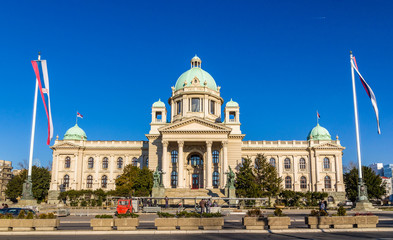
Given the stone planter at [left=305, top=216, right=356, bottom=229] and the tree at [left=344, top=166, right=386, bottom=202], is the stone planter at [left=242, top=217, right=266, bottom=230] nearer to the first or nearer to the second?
the stone planter at [left=305, top=216, right=356, bottom=229]

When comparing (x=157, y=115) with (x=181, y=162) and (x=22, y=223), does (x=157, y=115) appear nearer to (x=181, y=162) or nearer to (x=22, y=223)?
(x=181, y=162)

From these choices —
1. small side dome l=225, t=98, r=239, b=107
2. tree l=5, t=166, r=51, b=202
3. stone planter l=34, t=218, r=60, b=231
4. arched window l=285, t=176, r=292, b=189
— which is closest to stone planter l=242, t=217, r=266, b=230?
stone planter l=34, t=218, r=60, b=231

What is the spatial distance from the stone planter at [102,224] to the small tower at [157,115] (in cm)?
5134

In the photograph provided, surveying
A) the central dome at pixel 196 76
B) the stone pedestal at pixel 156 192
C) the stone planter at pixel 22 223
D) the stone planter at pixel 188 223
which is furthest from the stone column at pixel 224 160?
the stone planter at pixel 22 223

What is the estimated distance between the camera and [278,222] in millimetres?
21672

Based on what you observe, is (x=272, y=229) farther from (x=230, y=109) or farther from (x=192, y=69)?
(x=192, y=69)

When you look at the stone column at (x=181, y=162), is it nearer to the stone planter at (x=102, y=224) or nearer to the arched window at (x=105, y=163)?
the arched window at (x=105, y=163)

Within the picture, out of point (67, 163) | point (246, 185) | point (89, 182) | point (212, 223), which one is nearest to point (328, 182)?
point (246, 185)

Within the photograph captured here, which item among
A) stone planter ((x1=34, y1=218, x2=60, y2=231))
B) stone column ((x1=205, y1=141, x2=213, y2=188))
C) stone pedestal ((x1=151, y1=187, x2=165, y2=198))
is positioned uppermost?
stone column ((x1=205, y1=141, x2=213, y2=188))

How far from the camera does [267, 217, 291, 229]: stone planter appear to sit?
21.6m

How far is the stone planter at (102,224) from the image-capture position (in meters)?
21.2

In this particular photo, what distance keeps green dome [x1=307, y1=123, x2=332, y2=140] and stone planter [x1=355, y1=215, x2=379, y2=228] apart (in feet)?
190

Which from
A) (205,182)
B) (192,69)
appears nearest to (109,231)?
(205,182)

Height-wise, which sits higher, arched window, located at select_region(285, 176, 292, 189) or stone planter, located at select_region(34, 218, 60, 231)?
arched window, located at select_region(285, 176, 292, 189)
